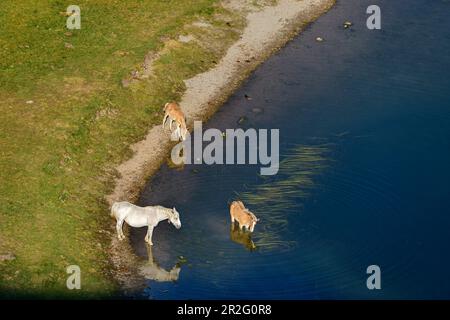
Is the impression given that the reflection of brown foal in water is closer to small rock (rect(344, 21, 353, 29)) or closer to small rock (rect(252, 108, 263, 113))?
small rock (rect(252, 108, 263, 113))

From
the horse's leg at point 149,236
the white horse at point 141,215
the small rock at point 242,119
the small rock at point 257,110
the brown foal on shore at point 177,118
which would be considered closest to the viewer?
the white horse at point 141,215

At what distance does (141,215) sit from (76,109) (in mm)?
10851

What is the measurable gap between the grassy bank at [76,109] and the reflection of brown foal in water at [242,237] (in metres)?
5.27

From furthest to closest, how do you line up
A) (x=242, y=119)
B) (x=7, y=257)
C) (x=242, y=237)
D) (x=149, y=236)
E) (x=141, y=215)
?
1. (x=242, y=119)
2. (x=242, y=237)
3. (x=149, y=236)
4. (x=141, y=215)
5. (x=7, y=257)

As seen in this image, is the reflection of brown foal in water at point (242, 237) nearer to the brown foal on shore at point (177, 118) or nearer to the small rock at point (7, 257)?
the brown foal on shore at point (177, 118)

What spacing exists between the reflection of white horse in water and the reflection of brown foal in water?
2881 millimetres

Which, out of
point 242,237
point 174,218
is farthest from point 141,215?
point 242,237

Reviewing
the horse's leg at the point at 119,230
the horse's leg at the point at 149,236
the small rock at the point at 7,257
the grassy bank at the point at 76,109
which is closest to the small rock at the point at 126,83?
the grassy bank at the point at 76,109

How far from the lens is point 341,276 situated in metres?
39.5

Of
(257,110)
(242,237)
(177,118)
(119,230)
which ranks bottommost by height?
(242,237)

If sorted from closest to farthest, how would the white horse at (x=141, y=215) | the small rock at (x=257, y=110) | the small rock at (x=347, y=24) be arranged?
the white horse at (x=141, y=215)
the small rock at (x=257, y=110)
the small rock at (x=347, y=24)

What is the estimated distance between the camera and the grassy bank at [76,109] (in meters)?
39.6

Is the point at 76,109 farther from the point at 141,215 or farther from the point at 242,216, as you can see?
the point at 242,216

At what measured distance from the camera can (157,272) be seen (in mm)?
39906
